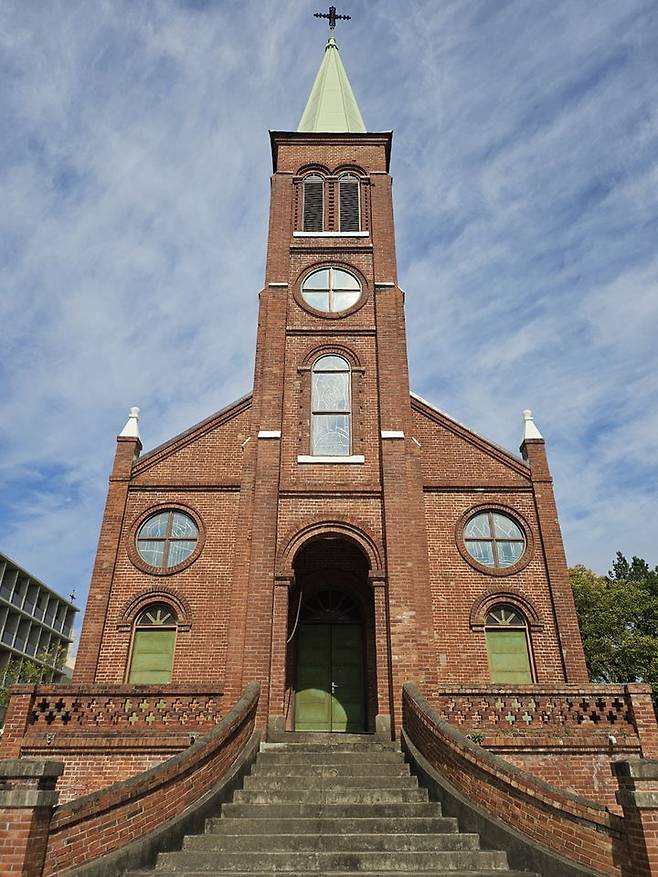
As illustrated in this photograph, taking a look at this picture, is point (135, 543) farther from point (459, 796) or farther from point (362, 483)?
point (459, 796)

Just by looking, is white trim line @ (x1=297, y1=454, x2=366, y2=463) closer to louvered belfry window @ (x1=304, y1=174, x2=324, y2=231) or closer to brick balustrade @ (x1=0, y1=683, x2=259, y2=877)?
brick balustrade @ (x1=0, y1=683, x2=259, y2=877)

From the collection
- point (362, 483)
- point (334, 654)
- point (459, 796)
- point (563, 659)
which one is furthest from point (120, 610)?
point (563, 659)

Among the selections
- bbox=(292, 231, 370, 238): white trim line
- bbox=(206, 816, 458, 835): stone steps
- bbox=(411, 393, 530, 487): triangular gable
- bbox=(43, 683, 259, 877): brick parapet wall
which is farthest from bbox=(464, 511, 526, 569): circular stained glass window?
bbox=(292, 231, 370, 238): white trim line

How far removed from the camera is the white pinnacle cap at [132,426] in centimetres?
1573

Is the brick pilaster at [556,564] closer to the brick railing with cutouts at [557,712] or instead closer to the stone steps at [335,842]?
the brick railing with cutouts at [557,712]

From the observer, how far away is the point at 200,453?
51.4 ft

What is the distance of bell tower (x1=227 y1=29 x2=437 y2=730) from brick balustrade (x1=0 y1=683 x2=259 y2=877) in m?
2.79

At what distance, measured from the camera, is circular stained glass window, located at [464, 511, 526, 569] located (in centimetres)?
1466

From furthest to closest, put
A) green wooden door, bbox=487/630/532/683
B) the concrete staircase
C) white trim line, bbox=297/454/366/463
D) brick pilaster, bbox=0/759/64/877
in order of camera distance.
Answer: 1. white trim line, bbox=297/454/366/463
2. green wooden door, bbox=487/630/532/683
3. the concrete staircase
4. brick pilaster, bbox=0/759/64/877

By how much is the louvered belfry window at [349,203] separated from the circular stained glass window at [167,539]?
9.24 m

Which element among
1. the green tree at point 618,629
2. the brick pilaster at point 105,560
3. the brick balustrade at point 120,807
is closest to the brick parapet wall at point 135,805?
the brick balustrade at point 120,807

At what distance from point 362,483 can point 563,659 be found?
554 centimetres

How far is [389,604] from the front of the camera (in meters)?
12.1

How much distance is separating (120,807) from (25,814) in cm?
133
